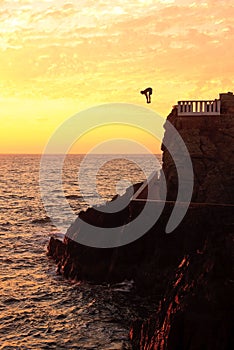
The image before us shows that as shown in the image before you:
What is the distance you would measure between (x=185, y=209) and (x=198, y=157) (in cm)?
427

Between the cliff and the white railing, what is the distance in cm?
29

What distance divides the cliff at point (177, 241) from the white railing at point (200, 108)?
0.29 meters

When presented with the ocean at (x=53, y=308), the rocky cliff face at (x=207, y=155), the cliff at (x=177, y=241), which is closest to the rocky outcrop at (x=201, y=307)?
the cliff at (x=177, y=241)

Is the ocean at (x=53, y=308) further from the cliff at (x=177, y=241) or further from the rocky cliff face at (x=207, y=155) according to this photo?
the rocky cliff face at (x=207, y=155)

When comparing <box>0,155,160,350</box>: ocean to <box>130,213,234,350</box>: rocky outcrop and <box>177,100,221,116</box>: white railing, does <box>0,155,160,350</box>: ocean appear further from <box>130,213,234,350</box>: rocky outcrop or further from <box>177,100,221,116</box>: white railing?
<box>177,100,221,116</box>: white railing

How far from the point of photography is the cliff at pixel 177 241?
17625mm

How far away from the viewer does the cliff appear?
57.8ft

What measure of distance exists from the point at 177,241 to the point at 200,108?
33.7 feet

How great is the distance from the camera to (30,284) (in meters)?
32.5

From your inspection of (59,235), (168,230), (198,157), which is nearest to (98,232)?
(168,230)

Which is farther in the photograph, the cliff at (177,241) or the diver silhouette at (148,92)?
the diver silhouette at (148,92)

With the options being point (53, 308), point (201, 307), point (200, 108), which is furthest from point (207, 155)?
point (201, 307)

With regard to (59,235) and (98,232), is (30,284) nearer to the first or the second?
(98,232)

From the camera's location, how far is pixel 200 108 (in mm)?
33531
